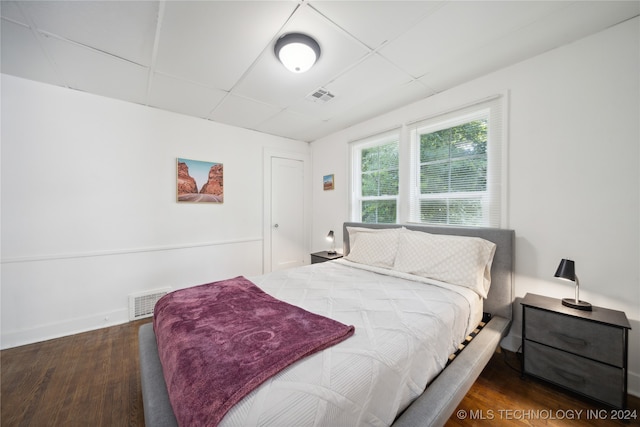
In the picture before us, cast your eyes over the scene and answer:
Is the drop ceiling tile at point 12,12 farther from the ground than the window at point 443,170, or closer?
farther from the ground

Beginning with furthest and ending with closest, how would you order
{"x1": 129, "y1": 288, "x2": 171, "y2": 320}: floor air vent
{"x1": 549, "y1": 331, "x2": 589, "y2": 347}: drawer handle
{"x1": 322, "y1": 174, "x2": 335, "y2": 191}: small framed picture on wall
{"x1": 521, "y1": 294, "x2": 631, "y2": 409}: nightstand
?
{"x1": 322, "y1": 174, "x2": 335, "y2": 191}: small framed picture on wall < {"x1": 129, "y1": 288, "x2": 171, "y2": 320}: floor air vent < {"x1": 549, "y1": 331, "x2": 589, "y2": 347}: drawer handle < {"x1": 521, "y1": 294, "x2": 631, "y2": 409}: nightstand

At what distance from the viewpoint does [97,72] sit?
86.4 inches

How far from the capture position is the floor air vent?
9.11 ft

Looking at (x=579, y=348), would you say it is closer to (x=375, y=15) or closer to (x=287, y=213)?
(x=375, y=15)

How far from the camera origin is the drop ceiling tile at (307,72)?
1659 millimetres

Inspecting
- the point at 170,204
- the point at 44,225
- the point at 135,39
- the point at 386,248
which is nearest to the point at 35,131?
the point at 44,225

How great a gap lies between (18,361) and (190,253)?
64.1 inches

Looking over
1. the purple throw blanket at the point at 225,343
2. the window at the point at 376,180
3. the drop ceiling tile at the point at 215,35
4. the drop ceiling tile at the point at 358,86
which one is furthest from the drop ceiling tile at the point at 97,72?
the window at the point at 376,180

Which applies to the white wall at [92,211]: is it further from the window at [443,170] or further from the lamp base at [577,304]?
the lamp base at [577,304]

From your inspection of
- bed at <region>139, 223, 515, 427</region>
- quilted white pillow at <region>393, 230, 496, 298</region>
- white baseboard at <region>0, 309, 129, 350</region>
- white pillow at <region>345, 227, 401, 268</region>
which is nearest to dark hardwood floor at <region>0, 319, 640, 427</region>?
white baseboard at <region>0, 309, 129, 350</region>

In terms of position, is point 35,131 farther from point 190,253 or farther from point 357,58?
point 357,58

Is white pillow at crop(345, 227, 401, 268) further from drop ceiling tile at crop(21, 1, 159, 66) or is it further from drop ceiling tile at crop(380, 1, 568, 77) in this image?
drop ceiling tile at crop(21, 1, 159, 66)

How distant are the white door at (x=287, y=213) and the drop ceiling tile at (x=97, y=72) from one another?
199 centimetres

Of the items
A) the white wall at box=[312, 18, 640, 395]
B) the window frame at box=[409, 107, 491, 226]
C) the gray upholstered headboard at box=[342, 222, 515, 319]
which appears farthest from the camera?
the window frame at box=[409, 107, 491, 226]
